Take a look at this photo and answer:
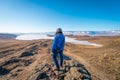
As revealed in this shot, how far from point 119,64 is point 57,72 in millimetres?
7739

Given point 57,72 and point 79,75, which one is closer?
point 79,75

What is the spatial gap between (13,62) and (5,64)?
844 mm

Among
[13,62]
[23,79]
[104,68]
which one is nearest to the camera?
[23,79]

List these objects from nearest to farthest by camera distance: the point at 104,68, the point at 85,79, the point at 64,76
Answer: the point at 85,79 < the point at 64,76 < the point at 104,68

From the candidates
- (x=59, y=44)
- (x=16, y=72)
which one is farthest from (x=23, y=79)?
(x=59, y=44)

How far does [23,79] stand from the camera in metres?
8.76

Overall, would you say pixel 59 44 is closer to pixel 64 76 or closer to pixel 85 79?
pixel 64 76

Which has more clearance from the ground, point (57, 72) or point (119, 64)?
point (57, 72)

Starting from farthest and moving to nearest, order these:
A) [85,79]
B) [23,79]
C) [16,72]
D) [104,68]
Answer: [104,68] < [16,72] < [23,79] < [85,79]

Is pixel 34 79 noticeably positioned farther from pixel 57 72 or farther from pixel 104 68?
pixel 104 68

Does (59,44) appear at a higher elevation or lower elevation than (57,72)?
higher

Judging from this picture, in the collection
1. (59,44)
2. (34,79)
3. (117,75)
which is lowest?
(117,75)

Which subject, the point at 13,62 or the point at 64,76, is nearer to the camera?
the point at 64,76

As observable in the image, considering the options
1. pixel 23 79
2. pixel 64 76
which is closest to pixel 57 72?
pixel 64 76
